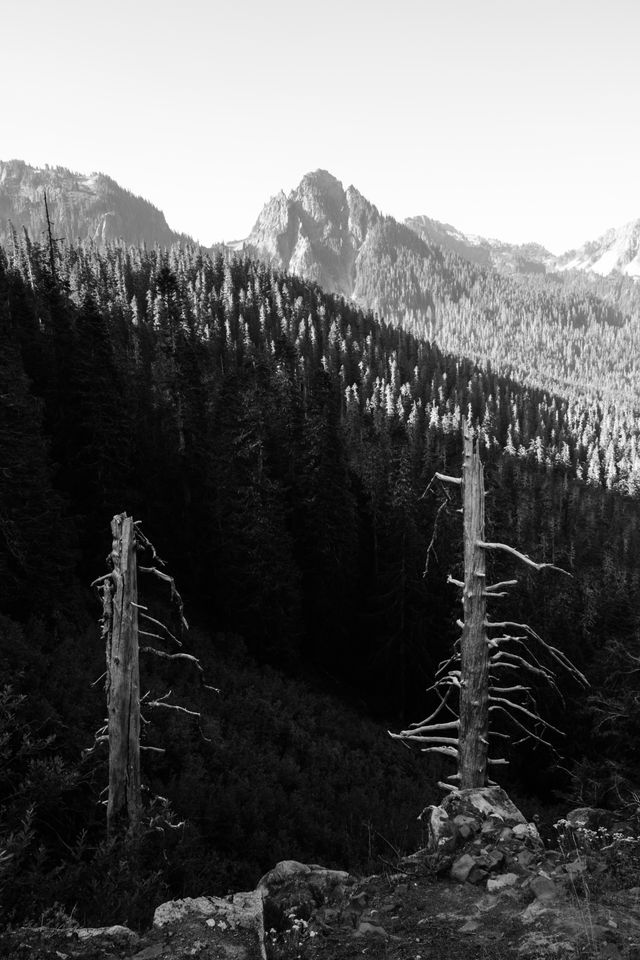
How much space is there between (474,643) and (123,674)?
18.0 ft

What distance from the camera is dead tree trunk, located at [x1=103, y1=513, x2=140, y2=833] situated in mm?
8836

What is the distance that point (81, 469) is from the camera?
26484 millimetres

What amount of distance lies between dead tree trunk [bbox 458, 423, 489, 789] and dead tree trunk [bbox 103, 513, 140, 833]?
511 centimetres

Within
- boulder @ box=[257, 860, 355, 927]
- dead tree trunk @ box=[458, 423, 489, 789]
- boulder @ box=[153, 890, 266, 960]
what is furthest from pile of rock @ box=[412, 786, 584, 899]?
boulder @ box=[153, 890, 266, 960]

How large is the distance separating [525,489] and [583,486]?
115 ft

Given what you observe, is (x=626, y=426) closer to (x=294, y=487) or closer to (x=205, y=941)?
(x=294, y=487)

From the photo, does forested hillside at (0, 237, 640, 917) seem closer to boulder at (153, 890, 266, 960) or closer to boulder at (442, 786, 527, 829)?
boulder at (153, 890, 266, 960)

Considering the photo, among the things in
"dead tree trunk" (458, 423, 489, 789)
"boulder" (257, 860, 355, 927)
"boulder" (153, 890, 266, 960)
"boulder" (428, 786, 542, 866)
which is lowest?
"boulder" (257, 860, 355, 927)

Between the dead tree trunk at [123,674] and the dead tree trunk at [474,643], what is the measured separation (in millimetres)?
5107

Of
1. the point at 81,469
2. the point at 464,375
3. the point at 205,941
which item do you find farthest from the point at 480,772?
the point at 464,375

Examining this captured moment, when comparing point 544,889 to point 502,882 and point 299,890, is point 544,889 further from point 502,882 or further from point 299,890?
point 299,890

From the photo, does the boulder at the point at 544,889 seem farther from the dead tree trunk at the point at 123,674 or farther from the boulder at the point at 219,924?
the dead tree trunk at the point at 123,674

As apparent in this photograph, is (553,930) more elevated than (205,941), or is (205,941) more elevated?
(553,930)

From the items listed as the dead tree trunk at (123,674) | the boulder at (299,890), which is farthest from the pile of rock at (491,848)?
the dead tree trunk at (123,674)
